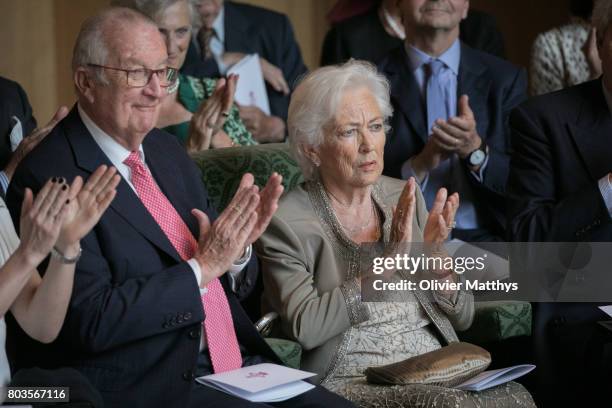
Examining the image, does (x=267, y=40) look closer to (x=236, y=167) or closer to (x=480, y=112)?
(x=480, y=112)

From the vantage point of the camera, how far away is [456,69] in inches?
163

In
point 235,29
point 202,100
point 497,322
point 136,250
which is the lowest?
point 497,322

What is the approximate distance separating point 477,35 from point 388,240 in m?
2.12

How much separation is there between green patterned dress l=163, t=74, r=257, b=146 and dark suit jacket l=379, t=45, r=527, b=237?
552mm

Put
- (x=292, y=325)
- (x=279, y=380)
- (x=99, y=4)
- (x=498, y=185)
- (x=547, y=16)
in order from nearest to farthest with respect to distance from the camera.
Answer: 1. (x=279, y=380)
2. (x=292, y=325)
3. (x=498, y=185)
4. (x=99, y=4)
5. (x=547, y=16)

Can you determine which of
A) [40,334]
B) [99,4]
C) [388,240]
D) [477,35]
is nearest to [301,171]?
[388,240]

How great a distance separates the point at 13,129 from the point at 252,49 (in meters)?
1.62

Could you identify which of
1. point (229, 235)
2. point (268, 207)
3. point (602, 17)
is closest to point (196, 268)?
point (229, 235)

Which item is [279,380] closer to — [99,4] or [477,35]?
[477,35]

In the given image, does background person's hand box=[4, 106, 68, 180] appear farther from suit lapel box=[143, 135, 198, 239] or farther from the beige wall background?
the beige wall background

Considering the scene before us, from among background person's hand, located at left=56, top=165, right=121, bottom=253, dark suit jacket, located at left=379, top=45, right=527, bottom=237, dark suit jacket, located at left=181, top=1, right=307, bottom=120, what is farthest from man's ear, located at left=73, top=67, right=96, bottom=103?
dark suit jacket, located at left=181, top=1, right=307, bottom=120

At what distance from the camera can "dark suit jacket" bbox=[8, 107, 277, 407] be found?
240cm

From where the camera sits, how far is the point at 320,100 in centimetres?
302

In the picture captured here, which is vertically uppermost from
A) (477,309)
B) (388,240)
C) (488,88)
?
(488,88)
